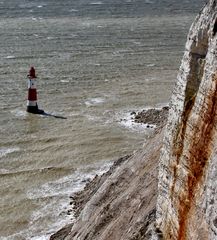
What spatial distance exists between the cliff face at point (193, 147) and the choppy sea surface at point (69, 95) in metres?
10.1

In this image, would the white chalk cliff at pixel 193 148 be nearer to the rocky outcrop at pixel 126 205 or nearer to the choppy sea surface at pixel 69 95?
the rocky outcrop at pixel 126 205

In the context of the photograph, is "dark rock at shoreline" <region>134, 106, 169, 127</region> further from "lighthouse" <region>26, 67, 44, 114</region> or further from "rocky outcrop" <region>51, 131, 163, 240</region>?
"rocky outcrop" <region>51, 131, 163, 240</region>

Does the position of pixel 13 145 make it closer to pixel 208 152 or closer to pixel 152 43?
pixel 208 152

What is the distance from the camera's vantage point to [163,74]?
128ft

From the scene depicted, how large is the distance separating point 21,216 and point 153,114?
11541 millimetres

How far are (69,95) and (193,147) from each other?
1020 inches

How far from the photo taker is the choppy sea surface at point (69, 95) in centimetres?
2166

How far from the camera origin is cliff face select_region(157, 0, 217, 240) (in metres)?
7.82

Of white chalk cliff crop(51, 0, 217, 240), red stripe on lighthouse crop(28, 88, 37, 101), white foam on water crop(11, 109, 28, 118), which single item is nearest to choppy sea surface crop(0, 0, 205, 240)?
white foam on water crop(11, 109, 28, 118)

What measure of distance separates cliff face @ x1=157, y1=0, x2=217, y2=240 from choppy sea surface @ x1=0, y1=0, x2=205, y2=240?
10146mm

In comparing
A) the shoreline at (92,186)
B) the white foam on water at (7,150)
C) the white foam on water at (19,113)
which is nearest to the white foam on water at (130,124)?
the shoreline at (92,186)

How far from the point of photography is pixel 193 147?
8320 millimetres

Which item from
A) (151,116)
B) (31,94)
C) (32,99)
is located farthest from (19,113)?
(151,116)

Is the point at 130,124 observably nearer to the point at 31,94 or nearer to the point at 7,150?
the point at 31,94
